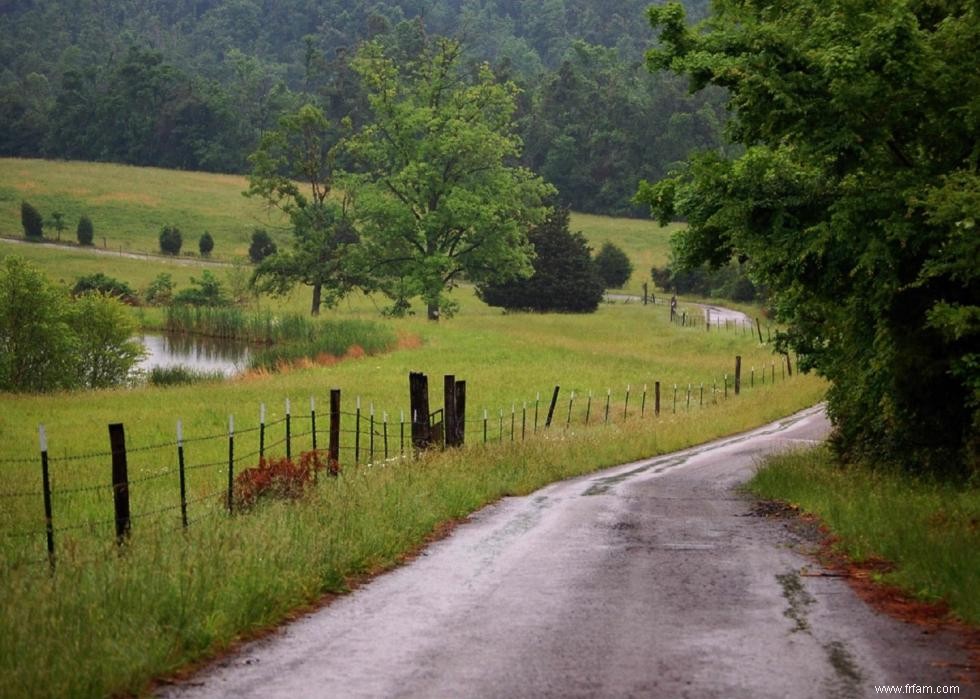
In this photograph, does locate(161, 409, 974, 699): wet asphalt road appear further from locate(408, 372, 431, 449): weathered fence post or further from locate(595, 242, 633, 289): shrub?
locate(595, 242, 633, 289): shrub

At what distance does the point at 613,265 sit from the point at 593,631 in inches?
4190

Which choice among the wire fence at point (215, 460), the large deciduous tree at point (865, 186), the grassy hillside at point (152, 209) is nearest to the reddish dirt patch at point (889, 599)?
the large deciduous tree at point (865, 186)

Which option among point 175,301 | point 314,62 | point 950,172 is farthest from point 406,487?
point 314,62

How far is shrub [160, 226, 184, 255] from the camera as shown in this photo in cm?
11681

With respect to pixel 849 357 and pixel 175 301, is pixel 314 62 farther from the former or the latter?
pixel 849 357

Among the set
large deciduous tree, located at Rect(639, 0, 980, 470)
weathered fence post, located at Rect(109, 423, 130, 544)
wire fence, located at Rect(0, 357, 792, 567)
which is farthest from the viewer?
large deciduous tree, located at Rect(639, 0, 980, 470)

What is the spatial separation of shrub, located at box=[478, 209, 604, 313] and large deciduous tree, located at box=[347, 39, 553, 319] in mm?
12200

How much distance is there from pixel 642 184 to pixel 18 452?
668 inches

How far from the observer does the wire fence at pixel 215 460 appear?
14.7m

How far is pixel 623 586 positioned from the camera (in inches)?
506

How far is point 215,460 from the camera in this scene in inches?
1166

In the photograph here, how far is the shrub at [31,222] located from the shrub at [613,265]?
50.9 metres

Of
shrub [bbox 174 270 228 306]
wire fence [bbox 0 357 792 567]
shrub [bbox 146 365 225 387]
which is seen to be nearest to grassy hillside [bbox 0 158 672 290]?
shrub [bbox 174 270 228 306]

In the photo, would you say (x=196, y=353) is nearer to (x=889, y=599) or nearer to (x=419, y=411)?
(x=419, y=411)
